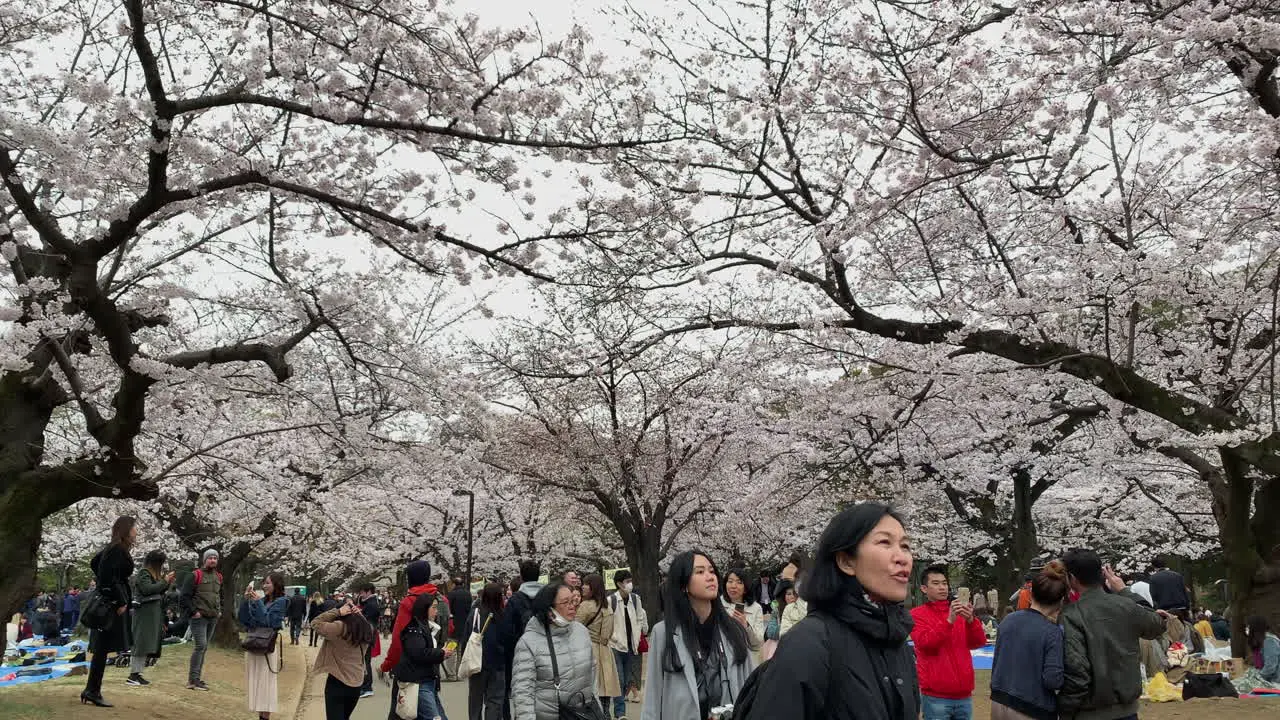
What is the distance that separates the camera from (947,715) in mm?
6719

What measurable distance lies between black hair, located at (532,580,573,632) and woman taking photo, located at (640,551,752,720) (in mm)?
866

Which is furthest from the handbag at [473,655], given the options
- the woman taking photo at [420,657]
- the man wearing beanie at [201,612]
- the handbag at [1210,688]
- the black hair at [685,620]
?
the handbag at [1210,688]

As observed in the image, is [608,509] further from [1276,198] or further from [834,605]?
[834,605]

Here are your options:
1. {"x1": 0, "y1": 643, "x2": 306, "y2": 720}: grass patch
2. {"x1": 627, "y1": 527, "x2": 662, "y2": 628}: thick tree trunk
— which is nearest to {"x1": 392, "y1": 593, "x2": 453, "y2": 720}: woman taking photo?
{"x1": 0, "y1": 643, "x2": 306, "y2": 720}: grass patch

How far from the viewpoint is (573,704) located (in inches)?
231

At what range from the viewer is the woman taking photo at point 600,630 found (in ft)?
30.4

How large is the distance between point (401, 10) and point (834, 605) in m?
5.29

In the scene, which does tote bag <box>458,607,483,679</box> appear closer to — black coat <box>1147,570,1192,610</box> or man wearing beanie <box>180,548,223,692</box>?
man wearing beanie <box>180,548,223,692</box>

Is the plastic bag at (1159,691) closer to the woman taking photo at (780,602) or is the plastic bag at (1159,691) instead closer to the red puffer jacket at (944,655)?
the woman taking photo at (780,602)

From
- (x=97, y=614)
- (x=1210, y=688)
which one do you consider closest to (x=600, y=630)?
(x=97, y=614)

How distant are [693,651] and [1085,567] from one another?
216 centimetres

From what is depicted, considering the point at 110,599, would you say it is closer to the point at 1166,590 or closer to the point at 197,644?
the point at 197,644

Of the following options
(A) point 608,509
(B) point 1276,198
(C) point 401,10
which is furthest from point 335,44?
(A) point 608,509

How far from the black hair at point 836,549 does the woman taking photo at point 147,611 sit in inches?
424
